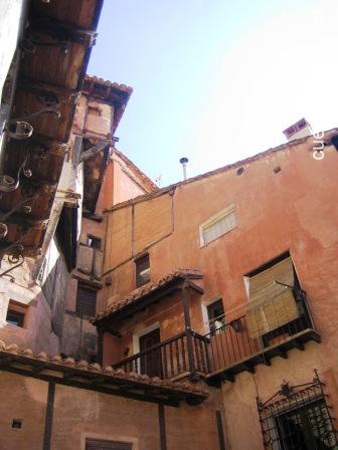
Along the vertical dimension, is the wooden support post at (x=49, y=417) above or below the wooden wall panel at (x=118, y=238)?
below

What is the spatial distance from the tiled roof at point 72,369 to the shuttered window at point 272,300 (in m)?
2.33

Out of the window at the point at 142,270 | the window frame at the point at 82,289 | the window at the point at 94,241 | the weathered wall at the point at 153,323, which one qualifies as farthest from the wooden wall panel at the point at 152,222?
the weathered wall at the point at 153,323

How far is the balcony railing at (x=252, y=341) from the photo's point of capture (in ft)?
37.9

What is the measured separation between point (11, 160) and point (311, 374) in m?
8.08

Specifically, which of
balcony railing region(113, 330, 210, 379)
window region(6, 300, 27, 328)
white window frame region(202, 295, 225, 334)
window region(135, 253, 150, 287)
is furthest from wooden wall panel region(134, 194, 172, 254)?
window region(6, 300, 27, 328)

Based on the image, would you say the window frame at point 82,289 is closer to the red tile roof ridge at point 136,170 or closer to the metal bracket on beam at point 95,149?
the metal bracket on beam at point 95,149

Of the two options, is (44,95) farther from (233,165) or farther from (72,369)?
(233,165)

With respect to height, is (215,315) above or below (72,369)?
above

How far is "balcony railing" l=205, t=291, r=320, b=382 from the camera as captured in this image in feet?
37.9

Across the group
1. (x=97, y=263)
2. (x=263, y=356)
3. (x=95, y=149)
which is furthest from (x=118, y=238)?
(x=263, y=356)

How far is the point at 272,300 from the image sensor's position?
1236cm

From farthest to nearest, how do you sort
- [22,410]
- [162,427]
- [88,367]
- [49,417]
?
1. [162,427]
2. [88,367]
3. [49,417]
4. [22,410]

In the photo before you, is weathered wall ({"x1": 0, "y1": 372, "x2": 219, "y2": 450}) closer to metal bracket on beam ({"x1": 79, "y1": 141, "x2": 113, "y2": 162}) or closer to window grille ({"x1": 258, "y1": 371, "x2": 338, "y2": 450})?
window grille ({"x1": 258, "y1": 371, "x2": 338, "y2": 450})

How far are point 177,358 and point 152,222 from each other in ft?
24.7
